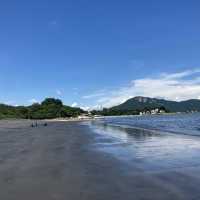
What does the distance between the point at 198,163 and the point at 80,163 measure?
5545mm

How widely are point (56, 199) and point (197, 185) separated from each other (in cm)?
443

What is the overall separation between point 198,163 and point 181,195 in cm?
655

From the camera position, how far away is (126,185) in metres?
12.1

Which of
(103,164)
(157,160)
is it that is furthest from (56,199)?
(157,160)

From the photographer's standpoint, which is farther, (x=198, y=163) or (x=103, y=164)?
(x=103, y=164)

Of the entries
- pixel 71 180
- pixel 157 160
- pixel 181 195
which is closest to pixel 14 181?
pixel 71 180

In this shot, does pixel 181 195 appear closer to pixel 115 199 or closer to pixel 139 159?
pixel 115 199

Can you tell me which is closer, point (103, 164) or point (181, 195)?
point (181, 195)

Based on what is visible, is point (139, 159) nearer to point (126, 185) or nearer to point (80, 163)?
point (80, 163)

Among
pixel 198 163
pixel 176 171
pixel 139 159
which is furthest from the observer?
pixel 139 159

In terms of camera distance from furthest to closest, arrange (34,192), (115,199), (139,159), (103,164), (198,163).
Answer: (139,159) → (103,164) → (198,163) → (34,192) → (115,199)

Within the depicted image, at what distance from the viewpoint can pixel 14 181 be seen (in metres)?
13.3

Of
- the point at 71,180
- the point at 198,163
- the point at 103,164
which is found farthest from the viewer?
the point at 103,164

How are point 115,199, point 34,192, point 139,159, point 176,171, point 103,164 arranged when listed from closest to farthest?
point 115,199, point 34,192, point 176,171, point 103,164, point 139,159
